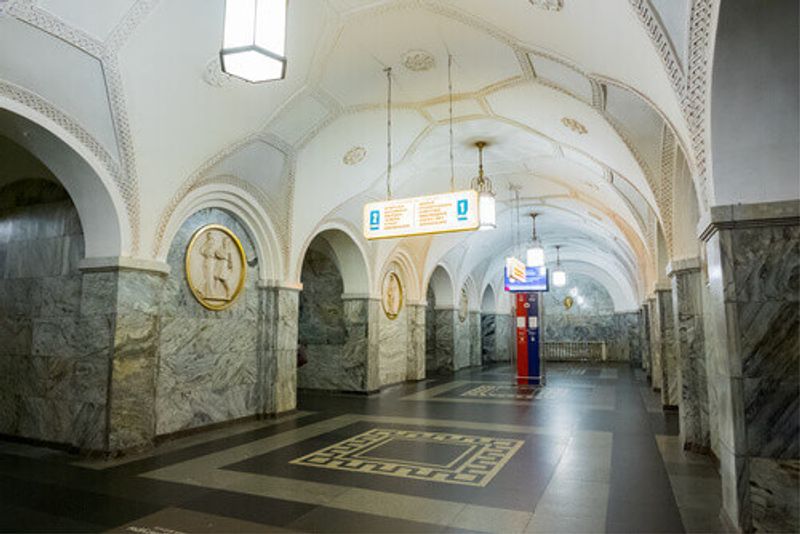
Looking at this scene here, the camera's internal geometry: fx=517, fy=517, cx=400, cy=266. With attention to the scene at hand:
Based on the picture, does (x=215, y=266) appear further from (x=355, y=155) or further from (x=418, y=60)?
(x=418, y=60)

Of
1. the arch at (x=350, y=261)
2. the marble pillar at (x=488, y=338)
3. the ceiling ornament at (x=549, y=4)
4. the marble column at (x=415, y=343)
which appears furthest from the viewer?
the marble pillar at (x=488, y=338)

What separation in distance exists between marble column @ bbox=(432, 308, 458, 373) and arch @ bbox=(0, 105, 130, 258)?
1164 cm

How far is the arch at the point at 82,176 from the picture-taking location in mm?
5035

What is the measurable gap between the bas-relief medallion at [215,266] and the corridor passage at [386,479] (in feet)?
6.17

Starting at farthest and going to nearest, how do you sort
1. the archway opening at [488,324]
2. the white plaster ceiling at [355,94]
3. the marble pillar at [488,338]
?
1. the archway opening at [488,324]
2. the marble pillar at [488,338]
3. the white plaster ceiling at [355,94]

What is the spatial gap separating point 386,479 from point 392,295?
8.35 metres

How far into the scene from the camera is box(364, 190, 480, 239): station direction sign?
21.2ft

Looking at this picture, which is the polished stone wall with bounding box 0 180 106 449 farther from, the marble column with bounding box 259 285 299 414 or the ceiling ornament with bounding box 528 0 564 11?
the ceiling ornament with bounding box 528 0 564 11

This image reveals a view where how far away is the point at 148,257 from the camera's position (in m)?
6.20

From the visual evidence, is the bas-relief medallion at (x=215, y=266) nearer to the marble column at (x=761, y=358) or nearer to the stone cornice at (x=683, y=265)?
the stone cornice at (x=683, y=265)

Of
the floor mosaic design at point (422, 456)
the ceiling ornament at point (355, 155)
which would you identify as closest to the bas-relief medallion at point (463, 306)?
the ceiling ornament at point (355, 155)

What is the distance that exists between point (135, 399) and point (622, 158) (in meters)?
6.91

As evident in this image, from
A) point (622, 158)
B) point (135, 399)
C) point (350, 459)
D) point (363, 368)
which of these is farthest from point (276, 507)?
point (363, 368)

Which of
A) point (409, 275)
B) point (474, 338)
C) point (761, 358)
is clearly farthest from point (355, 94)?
point (474, 338)
